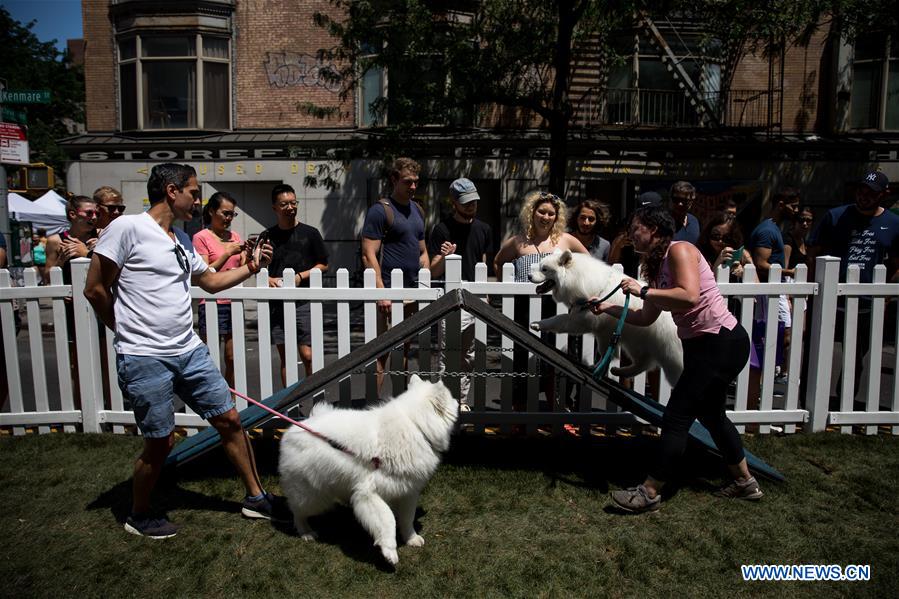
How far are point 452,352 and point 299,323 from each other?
140 cm

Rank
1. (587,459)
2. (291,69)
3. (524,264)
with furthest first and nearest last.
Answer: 1. (291,69)
2. (524,264)
3. (587,459)

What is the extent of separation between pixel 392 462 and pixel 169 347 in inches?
56.2

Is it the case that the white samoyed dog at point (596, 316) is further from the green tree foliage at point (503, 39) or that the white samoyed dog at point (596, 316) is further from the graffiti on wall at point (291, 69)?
the graffiti on wall at point (291, 69)

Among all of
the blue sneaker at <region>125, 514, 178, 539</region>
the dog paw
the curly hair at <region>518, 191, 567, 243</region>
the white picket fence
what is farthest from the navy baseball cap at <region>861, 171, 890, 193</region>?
the blue sneaker at <region>125, 514, 178, 539</region>

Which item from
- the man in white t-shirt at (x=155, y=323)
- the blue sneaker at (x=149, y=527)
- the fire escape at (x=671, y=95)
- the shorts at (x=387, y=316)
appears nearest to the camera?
the man in white t-shirt at (x=155, y=323)

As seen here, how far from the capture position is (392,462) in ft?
10.2

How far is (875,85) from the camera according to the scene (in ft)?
55.4

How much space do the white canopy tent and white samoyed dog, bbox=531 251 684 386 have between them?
17.0 m

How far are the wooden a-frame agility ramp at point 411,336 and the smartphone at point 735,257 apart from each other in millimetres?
1878

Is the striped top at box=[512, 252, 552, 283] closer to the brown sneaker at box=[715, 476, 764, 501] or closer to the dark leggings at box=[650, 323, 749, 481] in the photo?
the dark leggings at box=[650, 323, 749, 481]

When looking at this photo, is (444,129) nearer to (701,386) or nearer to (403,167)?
(403,167)

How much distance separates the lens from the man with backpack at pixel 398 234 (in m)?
5.24

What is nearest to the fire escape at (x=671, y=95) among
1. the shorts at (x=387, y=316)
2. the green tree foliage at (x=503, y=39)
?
the green tree foliage at (x=503, y=39)

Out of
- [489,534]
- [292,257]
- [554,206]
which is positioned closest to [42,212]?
[292,257]
